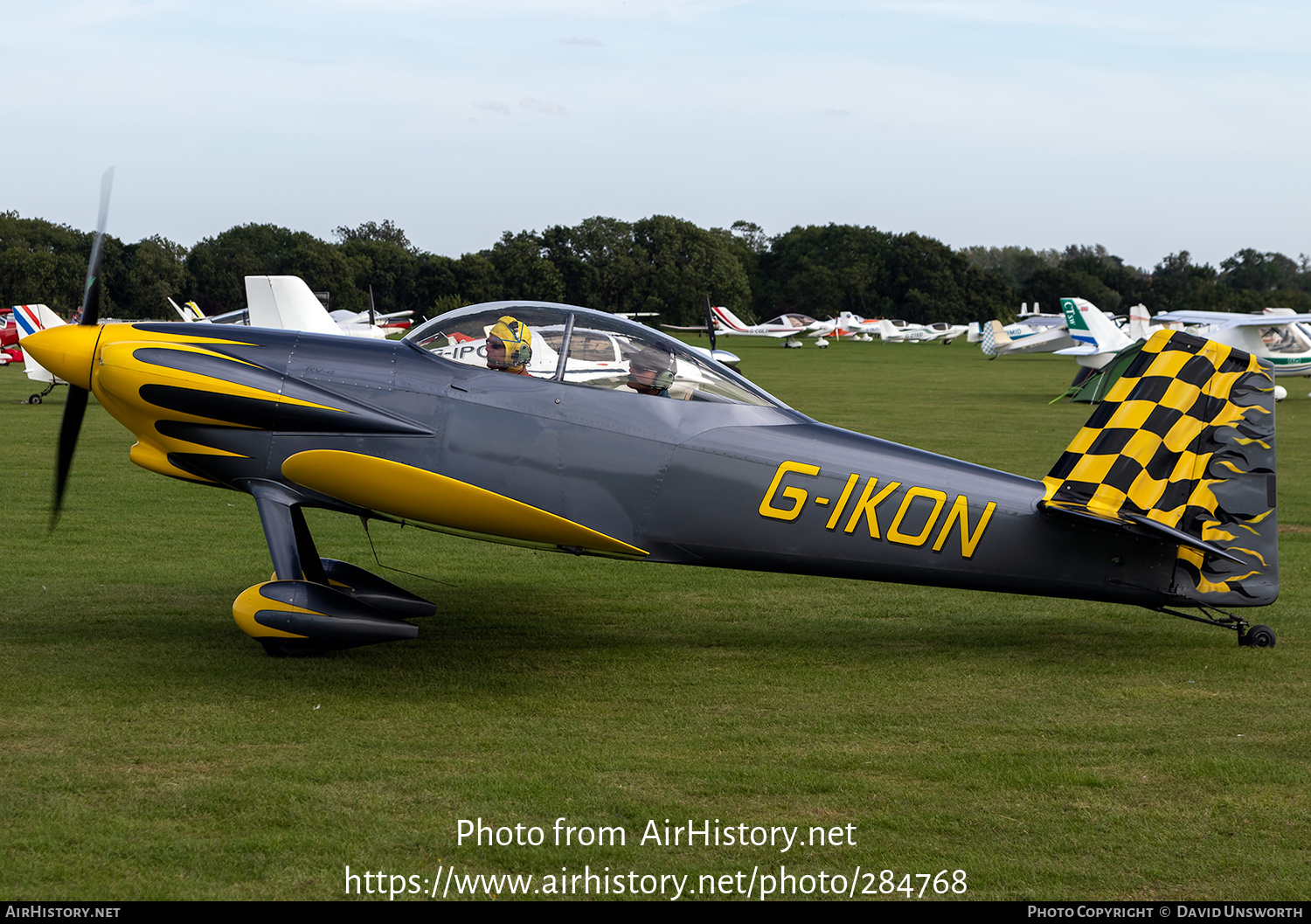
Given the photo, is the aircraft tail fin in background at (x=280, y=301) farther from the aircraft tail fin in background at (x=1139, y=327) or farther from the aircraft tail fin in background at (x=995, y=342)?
the aircraft tail fin in background at (x=995, y=342)

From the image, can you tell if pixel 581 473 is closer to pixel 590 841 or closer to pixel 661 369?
pixel 661 369

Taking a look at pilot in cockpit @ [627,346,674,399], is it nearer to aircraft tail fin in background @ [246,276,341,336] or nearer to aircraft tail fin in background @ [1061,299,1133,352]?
aircraft tail fin in background @ [246,276,341,336]

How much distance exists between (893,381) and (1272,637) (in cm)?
3177

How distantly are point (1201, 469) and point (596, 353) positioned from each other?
144 inches

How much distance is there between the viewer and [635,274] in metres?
104

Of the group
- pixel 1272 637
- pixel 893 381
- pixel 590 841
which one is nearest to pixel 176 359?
pixel 590 841

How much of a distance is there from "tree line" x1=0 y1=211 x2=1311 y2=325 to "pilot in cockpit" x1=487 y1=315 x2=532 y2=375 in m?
70.8

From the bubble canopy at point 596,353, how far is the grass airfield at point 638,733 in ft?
5.58

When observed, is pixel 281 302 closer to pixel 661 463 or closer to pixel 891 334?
pixel 661 463

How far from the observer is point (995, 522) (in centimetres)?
660

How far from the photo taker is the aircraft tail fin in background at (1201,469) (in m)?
6.67

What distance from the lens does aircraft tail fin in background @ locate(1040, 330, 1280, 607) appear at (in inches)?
263

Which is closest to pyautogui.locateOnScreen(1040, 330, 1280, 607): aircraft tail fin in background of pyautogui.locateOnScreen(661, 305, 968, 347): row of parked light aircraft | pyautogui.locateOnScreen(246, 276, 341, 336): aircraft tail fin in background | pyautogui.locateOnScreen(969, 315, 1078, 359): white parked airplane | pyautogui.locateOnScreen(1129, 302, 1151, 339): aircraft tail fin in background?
pyautogui.locateOnScreen(246, 276, 341, 336): aircraft tail fin in background

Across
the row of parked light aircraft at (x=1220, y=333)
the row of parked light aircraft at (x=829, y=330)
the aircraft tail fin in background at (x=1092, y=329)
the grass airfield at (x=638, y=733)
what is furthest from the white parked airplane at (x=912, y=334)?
the grass airfield at (x=638, y=733)
